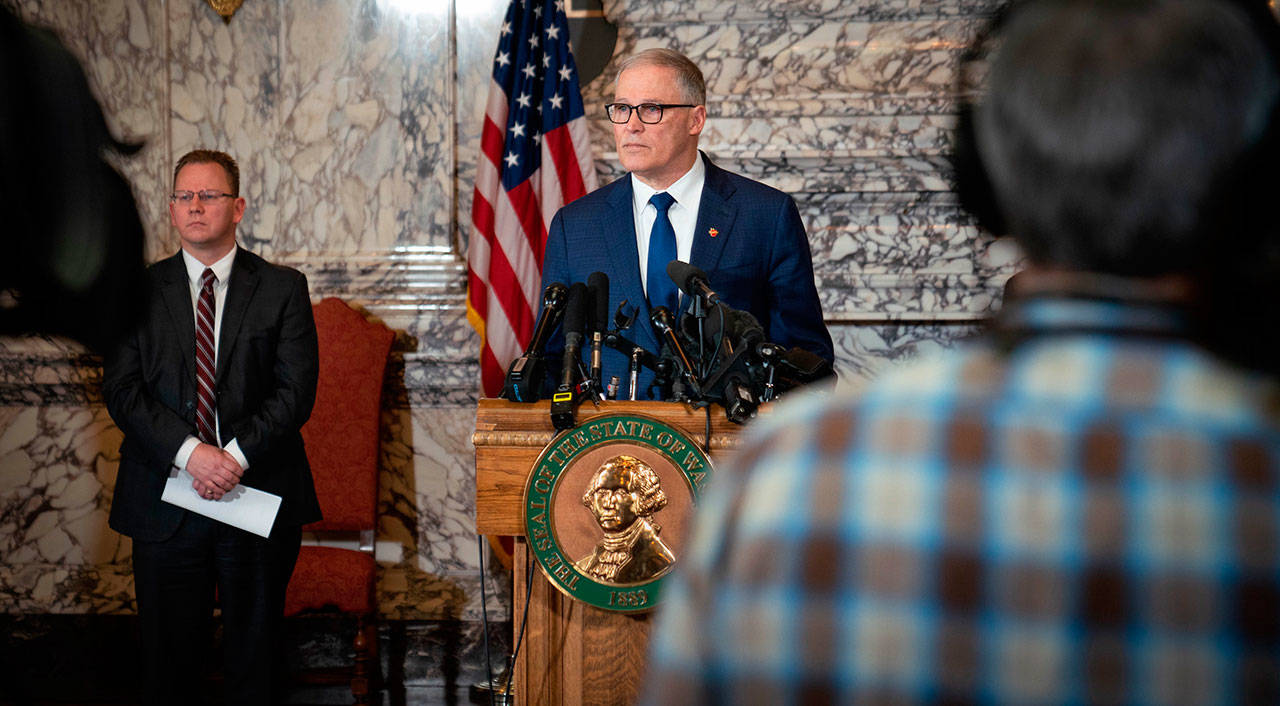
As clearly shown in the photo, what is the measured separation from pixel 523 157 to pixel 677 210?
1.49m

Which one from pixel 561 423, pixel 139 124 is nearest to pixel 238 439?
pixel 561 423

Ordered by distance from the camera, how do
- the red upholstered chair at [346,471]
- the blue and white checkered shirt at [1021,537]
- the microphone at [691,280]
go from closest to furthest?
the blue and white checkered shirt at [1021,537] → the microphone at [691,280] → the red upholstered chair at [346,471]

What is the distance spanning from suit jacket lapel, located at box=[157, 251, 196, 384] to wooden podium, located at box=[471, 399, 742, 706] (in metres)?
1.48

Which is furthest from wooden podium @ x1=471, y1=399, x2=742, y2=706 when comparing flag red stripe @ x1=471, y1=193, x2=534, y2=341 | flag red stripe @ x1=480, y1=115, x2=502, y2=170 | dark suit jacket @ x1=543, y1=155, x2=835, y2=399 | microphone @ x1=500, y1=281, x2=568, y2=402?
flag red stripe @ x1=480, y1=115, x2=502, y2=170

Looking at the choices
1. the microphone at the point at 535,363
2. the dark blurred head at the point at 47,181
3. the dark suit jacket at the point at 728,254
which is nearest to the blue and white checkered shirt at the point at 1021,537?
the dark blurred head at the point at 47,181

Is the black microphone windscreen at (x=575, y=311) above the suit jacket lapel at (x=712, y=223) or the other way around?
the other way around

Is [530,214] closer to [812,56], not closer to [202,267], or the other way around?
[812,56]

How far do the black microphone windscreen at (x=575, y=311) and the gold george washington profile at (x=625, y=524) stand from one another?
30 centimetres

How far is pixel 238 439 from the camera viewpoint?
3.32m

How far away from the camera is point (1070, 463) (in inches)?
29.0

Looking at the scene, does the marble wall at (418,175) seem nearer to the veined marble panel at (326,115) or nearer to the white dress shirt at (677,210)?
the veined marble panel at (326,115)

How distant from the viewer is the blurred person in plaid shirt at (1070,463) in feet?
2.38

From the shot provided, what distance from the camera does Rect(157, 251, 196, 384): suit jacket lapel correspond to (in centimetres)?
338

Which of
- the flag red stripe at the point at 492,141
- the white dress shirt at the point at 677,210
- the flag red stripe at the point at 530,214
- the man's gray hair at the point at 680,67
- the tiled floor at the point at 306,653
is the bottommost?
the tiled floor at the point at 306,653
